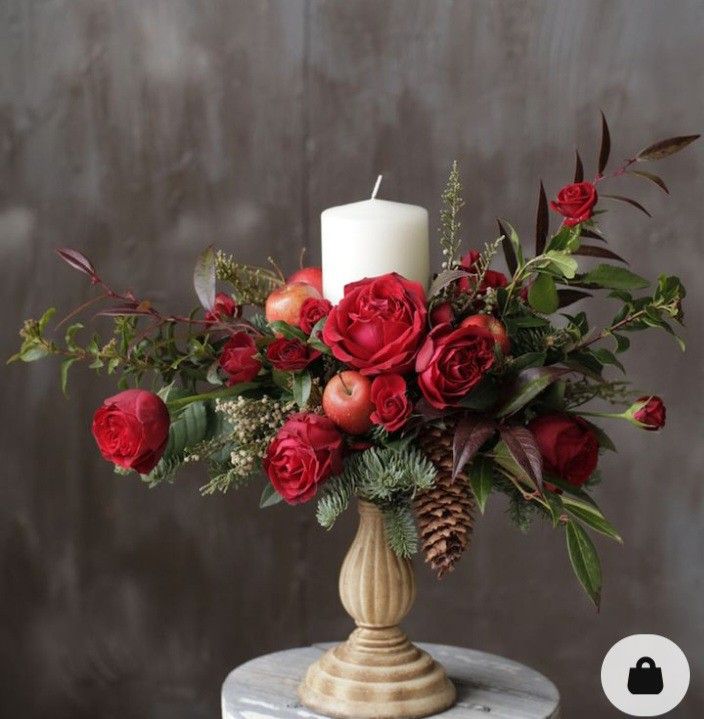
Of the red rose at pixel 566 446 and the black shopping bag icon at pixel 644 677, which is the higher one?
the red rose at pixel 566 446

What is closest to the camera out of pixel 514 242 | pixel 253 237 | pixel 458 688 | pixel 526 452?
pixel 526 452

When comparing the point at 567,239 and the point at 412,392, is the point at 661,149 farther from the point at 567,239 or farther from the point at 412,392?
the point at 412,392

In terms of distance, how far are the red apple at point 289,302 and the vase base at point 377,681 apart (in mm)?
315

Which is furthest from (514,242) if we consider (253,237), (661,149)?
(253,237)

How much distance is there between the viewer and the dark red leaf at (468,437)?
38.8 inches

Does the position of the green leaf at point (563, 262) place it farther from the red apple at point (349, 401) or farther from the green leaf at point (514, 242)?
the red apple at point (349, 401)

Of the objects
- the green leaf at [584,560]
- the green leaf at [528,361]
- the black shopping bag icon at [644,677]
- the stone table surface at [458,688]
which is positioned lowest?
the stone table surface at [458,688]

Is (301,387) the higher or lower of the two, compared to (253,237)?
lower

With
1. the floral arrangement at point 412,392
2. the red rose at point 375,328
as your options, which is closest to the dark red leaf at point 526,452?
the floral arrangement at point 412,392

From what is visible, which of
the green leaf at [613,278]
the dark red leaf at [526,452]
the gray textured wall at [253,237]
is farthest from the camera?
the gray textured wall at [253,237]

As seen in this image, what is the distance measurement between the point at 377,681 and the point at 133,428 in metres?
0.34

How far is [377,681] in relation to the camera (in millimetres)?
1130

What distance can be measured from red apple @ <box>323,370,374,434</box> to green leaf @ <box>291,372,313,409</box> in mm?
18

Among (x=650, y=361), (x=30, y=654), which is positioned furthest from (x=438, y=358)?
(x=30, y=654)
